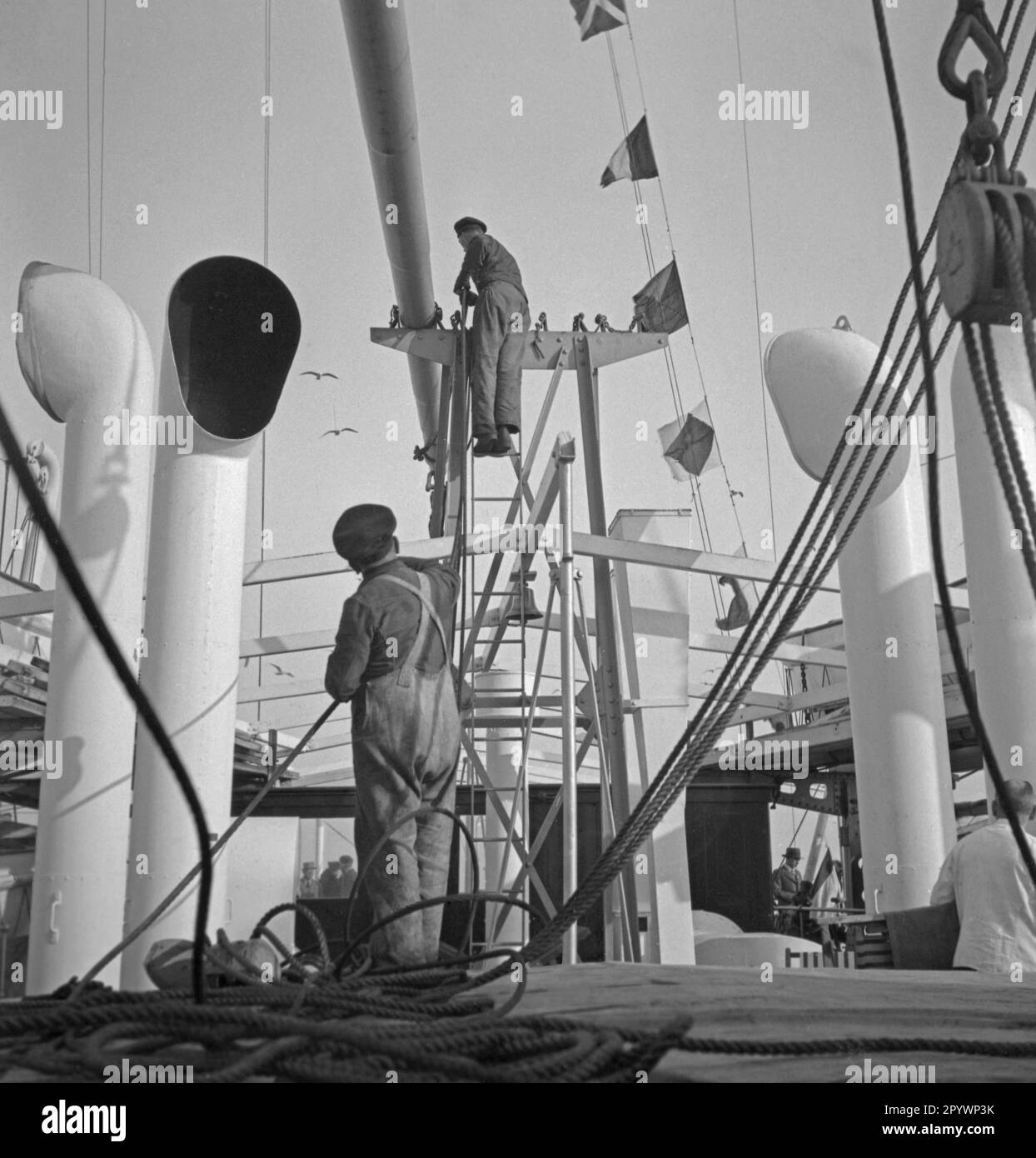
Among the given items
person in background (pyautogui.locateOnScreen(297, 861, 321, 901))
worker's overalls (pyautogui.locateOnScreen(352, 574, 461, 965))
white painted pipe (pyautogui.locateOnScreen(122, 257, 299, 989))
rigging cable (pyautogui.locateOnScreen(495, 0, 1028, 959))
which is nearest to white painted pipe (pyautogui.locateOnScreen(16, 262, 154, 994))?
white painted pipe (pyautogui.locateOnScreen(122, 257, 299, 989))

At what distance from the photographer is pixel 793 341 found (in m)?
7.89

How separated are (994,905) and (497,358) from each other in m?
4.92

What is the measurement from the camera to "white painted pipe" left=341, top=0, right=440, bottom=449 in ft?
22.0

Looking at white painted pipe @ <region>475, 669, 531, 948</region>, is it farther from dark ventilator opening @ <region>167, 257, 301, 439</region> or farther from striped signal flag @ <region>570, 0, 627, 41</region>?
striped signal flag @ <region>570, 0, 627, 41</region>

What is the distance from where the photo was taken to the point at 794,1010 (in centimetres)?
280

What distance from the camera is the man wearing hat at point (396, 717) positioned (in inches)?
174

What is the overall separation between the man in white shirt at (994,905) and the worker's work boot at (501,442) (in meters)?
4.12

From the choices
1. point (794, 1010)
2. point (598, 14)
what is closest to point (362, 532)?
point (794, 1010)

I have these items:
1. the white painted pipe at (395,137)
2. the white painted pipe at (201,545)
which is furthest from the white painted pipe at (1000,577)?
the white painted pipe at (201,545)

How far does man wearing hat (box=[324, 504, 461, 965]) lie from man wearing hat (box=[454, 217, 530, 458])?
11.8ft

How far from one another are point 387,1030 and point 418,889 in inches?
95.2

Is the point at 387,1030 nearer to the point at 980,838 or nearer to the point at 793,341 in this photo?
the point at 980,838

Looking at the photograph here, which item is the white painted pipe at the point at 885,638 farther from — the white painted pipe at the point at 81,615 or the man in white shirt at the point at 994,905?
the white painted pipe at the point at 81,615
